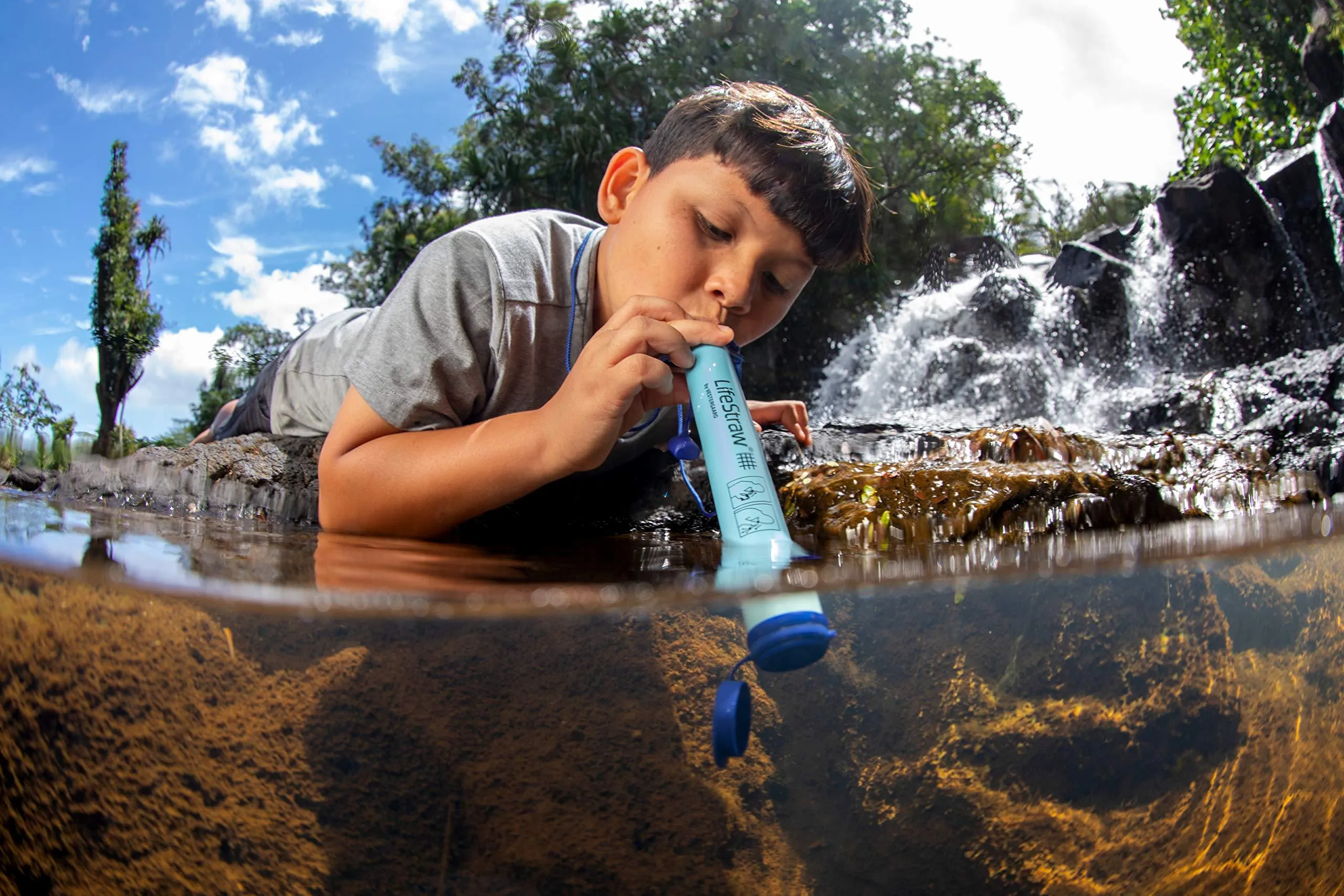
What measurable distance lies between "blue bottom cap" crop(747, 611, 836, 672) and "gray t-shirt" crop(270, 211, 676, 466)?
405 millimetres

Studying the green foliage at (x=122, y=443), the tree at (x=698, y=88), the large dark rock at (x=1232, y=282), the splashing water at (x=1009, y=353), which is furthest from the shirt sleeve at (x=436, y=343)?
the large dark rock at (x=1232, y=282)

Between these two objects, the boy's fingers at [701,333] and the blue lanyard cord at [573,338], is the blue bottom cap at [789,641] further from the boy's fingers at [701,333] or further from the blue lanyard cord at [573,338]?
the blue lanyard cord at [573,338]

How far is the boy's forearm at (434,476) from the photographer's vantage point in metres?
0.51

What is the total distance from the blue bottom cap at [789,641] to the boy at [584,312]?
0.22 meters

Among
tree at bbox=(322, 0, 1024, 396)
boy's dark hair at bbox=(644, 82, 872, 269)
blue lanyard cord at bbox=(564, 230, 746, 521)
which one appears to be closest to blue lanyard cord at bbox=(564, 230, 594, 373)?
blue lanyard cord at bbox=(564, 230, 746, 521)

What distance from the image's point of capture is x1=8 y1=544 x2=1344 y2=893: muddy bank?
240mm

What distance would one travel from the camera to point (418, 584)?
267 millimetres

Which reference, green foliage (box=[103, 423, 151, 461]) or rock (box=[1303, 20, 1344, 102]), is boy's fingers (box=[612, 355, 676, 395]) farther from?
rock (box=[1303, 20, 1344, 102])

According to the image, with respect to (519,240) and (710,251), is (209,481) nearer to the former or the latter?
(519,240)

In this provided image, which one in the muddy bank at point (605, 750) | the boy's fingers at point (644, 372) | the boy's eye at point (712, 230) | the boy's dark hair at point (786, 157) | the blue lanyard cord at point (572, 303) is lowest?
the muddy bank at point (605, 750)

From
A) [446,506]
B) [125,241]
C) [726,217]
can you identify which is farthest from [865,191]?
[125,241]

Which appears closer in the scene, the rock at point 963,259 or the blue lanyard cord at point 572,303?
the blue lanyard cord at point 572,303

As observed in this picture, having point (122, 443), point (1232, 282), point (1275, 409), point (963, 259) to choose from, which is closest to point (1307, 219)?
point (1232, 282)

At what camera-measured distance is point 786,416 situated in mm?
891
